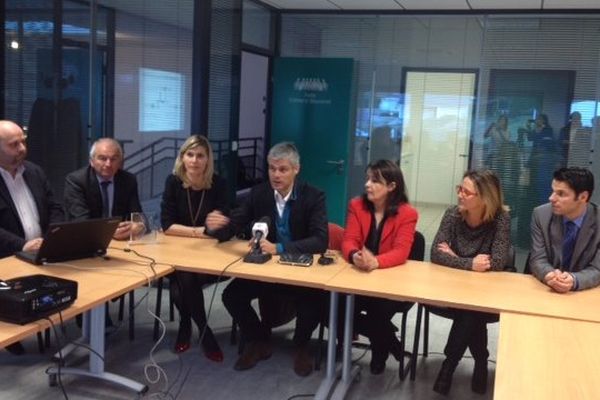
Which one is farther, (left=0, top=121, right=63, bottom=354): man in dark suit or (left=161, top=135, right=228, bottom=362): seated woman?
(left=161, top=135, right=228, bottom=362): seated woman

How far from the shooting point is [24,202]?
3.56 m

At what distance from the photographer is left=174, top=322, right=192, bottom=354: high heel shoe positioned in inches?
148

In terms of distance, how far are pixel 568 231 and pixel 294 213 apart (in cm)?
145

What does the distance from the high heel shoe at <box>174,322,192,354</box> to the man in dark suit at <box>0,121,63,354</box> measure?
872 millimetres

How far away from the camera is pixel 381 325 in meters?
3.49

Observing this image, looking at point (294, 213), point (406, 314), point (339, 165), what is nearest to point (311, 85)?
point (339, 165)

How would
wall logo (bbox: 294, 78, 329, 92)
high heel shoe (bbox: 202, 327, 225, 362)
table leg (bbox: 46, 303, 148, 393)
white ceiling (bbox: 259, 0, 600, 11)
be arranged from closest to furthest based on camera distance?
table leg (bbox: 46, 303, 148, 393)
high heel shoe (bbox: 202, 327, 225, 362)
white ceiling (bbox: 259, 0, 600, 11)
wall logo (bbox: 294, 78, 329, 92)

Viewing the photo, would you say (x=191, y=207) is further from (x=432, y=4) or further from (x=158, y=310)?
(x=432, y=4)

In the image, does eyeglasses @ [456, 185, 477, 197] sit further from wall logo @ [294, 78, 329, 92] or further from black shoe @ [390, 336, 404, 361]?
wall logo @ [294, 78, 329, 92]

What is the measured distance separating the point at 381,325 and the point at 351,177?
8.98ft

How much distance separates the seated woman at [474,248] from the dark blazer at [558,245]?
156 millimetres

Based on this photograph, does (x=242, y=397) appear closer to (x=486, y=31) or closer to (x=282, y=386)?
(x=282, y=386)

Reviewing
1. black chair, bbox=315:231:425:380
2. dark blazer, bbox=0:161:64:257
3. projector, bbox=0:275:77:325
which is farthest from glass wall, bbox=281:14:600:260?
projector, bbox=0:275:77:325

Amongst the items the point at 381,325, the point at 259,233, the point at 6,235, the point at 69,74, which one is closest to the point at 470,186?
the point at 381,325
